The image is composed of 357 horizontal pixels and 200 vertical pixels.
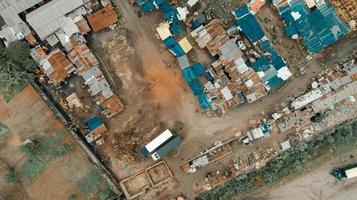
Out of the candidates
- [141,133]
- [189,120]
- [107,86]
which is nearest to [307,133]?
[189,120]

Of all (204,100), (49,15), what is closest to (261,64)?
(204,100)

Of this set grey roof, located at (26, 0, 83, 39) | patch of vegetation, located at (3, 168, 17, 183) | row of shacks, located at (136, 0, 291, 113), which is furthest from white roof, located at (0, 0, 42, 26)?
patch of vegetation, located at (3, 168, 17, 183)

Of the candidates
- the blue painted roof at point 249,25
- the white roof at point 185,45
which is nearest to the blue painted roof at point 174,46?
the white roof at point 185,45

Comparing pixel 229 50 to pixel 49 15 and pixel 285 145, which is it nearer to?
pixel 285 145

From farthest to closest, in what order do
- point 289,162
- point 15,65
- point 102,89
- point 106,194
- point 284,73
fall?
1. point 289,162
2. point 106,194
3. point 15,65
4. point 102,89
5. point 284,73

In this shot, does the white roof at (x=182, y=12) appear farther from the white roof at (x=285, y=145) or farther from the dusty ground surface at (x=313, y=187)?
the dusty ground surface at (x=313, y=187)

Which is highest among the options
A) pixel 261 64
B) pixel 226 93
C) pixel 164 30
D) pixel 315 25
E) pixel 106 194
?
pixel 164 30

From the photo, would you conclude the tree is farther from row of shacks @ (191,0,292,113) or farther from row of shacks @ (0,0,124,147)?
row of shacks @ (191,0,292,113)
